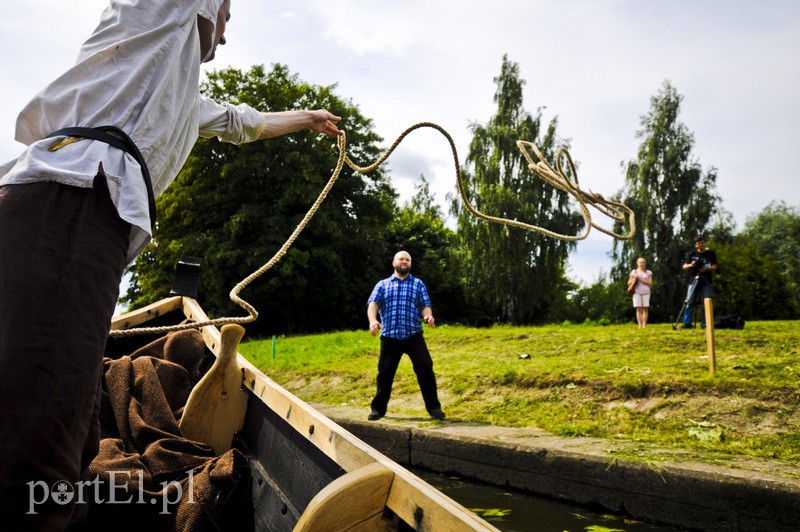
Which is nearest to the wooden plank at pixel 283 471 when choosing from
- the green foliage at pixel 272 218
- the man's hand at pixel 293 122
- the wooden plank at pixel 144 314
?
the man's hand at pixel 293 122

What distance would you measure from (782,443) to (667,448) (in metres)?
0.84

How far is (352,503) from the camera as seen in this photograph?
151cm

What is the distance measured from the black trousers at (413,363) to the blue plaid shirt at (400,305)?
0.09 metres

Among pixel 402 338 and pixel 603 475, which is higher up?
pixel 402 338

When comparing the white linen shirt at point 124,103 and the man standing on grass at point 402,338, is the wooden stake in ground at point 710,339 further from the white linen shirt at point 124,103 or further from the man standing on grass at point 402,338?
the white linen shirt at point 124,103

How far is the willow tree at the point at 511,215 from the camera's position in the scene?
86.1 feet

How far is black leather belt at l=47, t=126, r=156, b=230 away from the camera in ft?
5.22

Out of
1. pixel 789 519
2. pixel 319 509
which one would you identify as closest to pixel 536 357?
pixel 789 519

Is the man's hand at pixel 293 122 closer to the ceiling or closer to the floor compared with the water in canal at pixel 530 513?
closer to the ceiling

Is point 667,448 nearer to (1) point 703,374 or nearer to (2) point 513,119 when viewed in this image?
(1) point 703,374

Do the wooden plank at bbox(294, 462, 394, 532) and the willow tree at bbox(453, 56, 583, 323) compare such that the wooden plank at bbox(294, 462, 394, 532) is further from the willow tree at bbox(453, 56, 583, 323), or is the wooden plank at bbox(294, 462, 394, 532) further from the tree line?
the willow tree at bbox(453, 56, 583, 323)

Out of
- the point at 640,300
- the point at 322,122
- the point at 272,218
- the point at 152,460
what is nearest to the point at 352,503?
the point at 152,460

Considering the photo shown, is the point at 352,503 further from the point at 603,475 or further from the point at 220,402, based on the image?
the point at 603,475

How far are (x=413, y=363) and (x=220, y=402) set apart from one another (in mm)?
3967
